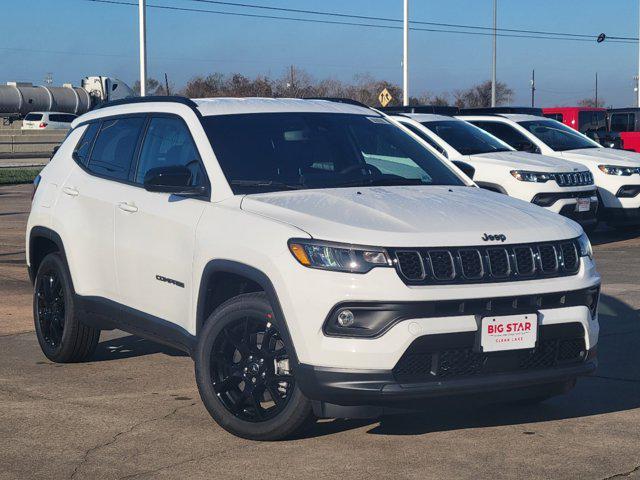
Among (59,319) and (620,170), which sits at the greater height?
(620,170)

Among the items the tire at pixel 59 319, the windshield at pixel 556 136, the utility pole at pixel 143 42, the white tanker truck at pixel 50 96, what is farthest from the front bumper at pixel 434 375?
the white tanker truck at pixel 50 96

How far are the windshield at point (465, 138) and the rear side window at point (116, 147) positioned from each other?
8.43 metres

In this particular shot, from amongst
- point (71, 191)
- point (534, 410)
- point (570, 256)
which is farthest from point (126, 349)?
point (570, 256)

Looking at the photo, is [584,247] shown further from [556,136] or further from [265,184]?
[556,136]

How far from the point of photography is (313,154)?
625 centimetres

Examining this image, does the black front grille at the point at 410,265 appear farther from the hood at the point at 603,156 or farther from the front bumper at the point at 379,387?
the hood at the point at 603,156

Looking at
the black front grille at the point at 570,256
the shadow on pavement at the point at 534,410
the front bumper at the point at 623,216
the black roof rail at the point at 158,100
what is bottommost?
the shadow on pavement at the point at 534,410

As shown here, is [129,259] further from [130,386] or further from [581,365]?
[581,365]

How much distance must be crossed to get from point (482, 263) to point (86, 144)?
132 inches

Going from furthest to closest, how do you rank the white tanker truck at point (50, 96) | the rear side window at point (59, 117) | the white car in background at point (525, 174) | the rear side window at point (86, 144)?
the white tanker truck at point (50, 96) < the rear side window at point (59, 117) < the white car in background at point (525, 174) < the rear side window at point (86, 144)

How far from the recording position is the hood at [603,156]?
15844mm

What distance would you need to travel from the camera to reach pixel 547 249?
17.4 ft

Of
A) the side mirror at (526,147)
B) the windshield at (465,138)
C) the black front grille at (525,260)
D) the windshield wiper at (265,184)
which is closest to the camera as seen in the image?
the black front grille at (525,260)

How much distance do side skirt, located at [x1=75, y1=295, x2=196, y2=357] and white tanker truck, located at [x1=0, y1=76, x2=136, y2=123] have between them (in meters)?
53.9
